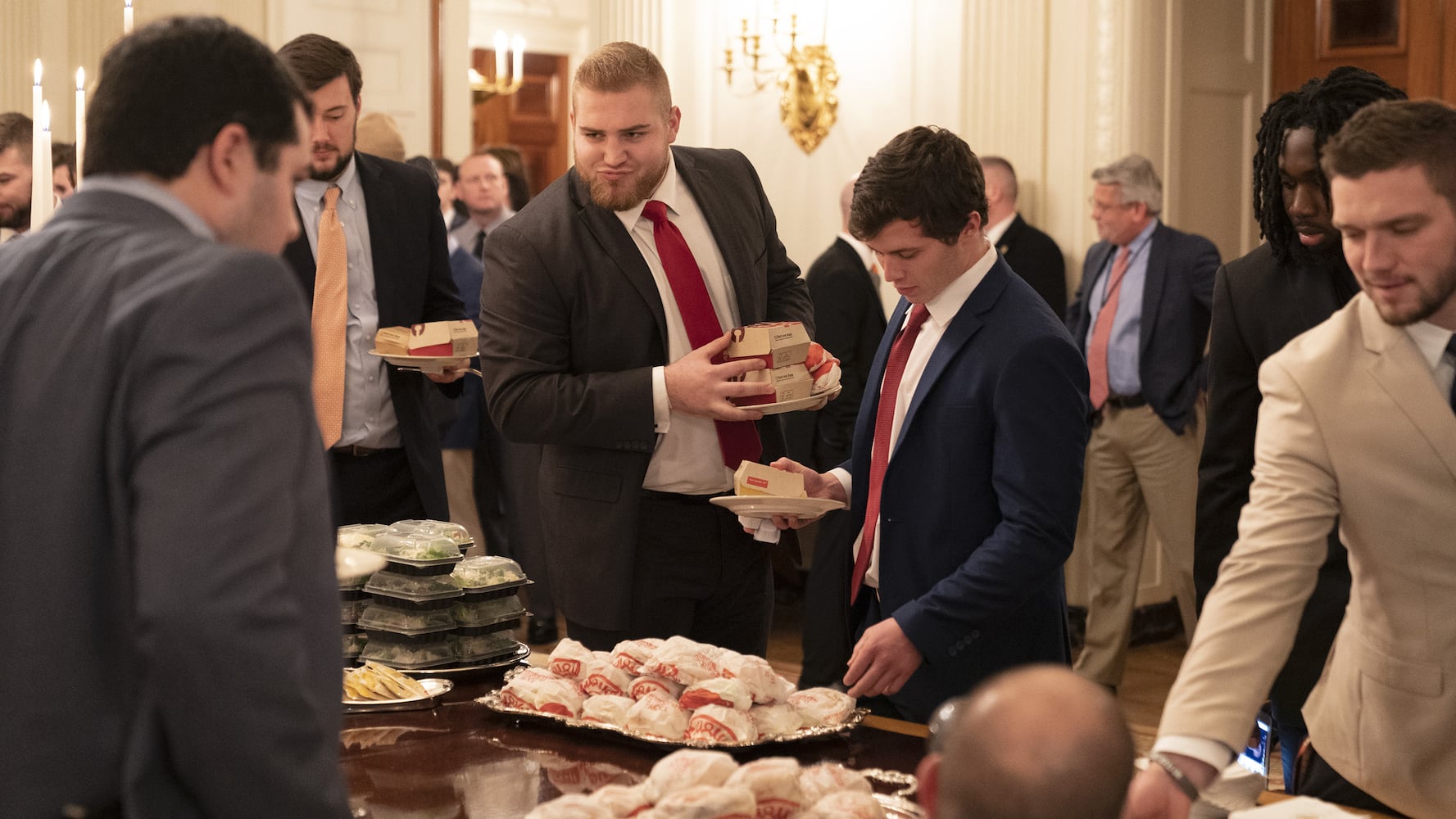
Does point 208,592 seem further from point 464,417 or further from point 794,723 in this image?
point 464,417

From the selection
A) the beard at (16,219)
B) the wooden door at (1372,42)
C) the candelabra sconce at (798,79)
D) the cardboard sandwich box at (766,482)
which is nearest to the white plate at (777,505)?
the cardboard sandwich box at (766,482)

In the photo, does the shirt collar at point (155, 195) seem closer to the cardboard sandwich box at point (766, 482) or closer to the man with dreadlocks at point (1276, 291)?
the cardboard sandwich box at point (766, 482)

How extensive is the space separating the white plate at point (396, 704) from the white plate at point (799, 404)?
82cm

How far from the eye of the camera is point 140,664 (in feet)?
4.18

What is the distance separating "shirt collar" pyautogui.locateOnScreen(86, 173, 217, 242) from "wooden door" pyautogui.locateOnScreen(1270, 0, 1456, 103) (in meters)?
5.83

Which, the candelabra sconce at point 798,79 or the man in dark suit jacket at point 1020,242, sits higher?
the candelabra sconce at point 798,79

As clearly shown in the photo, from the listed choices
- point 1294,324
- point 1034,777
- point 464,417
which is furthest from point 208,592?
point 464,417

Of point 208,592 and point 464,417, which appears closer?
point 208,592

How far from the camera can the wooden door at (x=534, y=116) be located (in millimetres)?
10562

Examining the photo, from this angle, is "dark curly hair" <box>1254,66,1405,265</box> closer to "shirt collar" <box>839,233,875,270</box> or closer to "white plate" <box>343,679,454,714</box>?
"white plate" <box>343,679,454,714</box>

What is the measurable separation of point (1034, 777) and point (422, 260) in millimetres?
2825

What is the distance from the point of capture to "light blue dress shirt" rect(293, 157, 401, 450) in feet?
11.3

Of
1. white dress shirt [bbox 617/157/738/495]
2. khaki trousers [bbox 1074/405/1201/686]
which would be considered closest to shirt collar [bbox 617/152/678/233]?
white dress shirt [bbox 617/157/738/495]

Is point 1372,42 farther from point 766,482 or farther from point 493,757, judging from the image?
point 493,757
